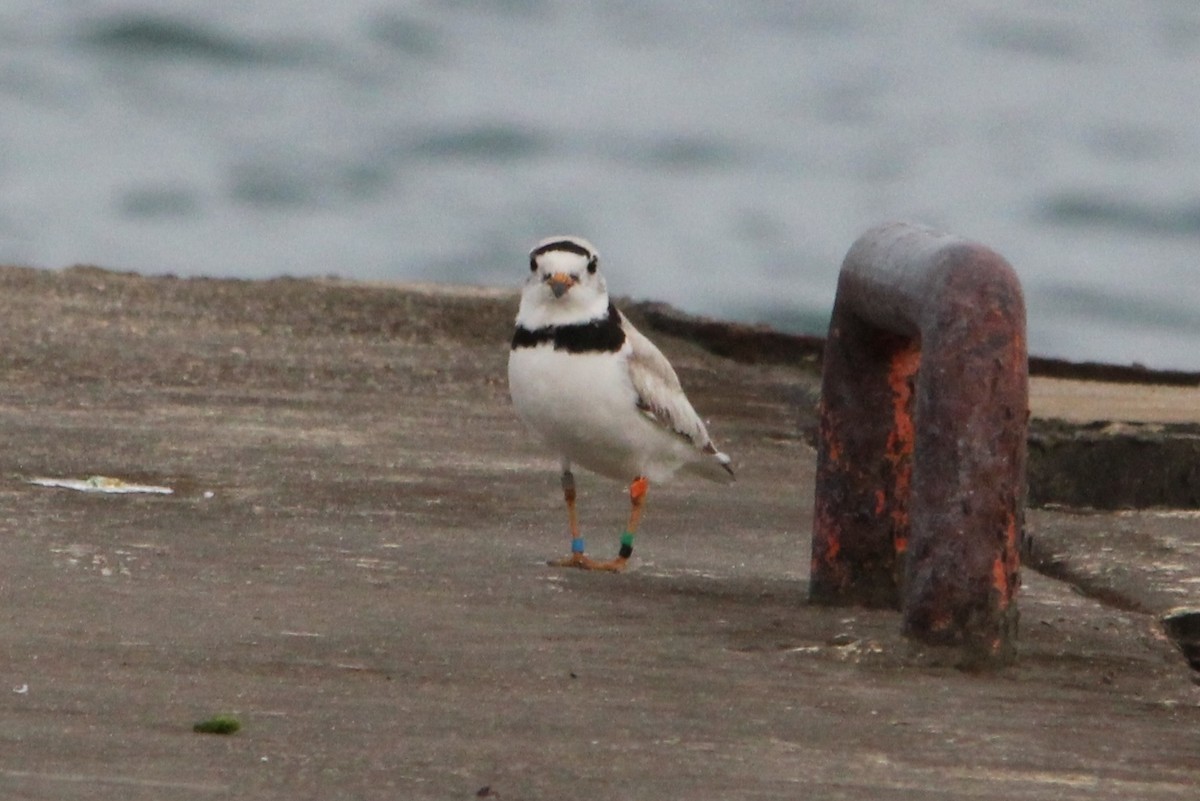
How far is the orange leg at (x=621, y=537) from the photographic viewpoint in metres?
5.48

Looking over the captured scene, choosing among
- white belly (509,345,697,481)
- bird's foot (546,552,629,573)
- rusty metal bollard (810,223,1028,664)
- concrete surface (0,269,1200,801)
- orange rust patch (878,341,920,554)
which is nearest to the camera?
concrete surface (0,269,1200,801)

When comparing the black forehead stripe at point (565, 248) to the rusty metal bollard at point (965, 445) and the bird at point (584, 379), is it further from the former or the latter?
the rusty metal bollard at point (965, 445)

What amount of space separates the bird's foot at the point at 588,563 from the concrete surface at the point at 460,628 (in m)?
0.05

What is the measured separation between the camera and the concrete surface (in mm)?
3816

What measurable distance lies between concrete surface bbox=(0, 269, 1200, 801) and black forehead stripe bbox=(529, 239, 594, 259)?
27.1 inches

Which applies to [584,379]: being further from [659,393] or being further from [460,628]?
[460,628]

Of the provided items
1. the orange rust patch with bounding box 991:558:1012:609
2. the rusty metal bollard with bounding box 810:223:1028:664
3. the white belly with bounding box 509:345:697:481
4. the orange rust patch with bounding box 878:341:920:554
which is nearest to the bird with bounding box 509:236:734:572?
the white belly with bounding box 509:345:697:481

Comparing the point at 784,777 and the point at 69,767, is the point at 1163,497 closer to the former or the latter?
the point at 784,777

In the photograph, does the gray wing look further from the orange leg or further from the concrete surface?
the concrete surface

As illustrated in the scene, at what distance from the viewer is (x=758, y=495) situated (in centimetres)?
671

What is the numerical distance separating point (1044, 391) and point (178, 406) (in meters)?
2.92

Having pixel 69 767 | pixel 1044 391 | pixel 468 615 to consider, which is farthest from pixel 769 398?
pixel 69 767

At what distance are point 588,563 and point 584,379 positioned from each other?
2.19 feet

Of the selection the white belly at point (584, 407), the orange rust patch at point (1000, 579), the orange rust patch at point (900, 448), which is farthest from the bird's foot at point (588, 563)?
the orange rust patch at point (1000, 579)
